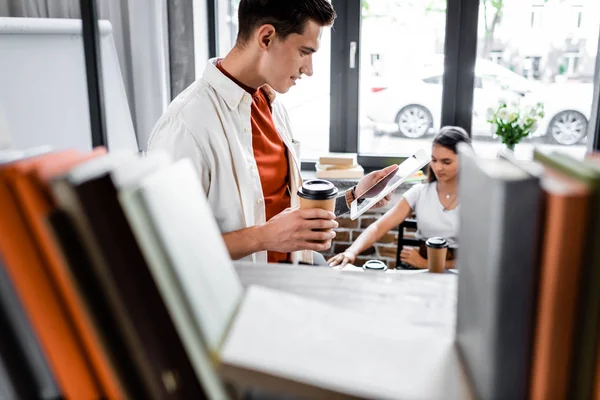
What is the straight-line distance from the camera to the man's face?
1515mm

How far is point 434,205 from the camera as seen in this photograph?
269cm

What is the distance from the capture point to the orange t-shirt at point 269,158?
5.47 ft

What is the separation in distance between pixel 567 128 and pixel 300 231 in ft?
8.45

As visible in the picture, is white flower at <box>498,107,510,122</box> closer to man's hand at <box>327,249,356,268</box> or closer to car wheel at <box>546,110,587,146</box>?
car wheel at <box>546,110,587,146</box>

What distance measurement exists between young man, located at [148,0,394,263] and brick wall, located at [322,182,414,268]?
145cm

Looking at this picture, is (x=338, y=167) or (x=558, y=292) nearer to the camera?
(x=558, y=292)

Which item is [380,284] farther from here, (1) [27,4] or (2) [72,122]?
(1) [27,4]

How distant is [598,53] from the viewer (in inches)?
116

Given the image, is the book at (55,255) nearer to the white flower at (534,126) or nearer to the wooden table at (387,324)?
the wooden table at (387,324)

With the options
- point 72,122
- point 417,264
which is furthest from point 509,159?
point 72,122

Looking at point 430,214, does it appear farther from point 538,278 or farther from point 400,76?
point 538,278

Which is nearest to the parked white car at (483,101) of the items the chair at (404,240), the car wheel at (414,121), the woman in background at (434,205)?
the car wheel at (414,121)

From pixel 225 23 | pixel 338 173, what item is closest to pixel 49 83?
pixel 225 23

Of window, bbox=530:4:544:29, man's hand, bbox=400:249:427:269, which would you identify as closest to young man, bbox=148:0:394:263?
man's hand, bbox=400:249:427:269
